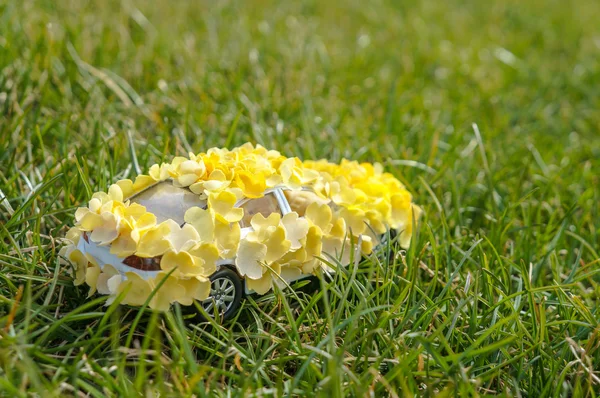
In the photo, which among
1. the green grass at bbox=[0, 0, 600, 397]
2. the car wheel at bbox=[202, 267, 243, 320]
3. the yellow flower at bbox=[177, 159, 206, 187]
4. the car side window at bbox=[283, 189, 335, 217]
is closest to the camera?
the green grass at bbox=[0, 0, 600, 397]

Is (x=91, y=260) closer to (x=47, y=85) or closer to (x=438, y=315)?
(x=438, y=315)

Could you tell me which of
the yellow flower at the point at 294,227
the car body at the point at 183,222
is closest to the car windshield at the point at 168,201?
the car body at the point at 183,222

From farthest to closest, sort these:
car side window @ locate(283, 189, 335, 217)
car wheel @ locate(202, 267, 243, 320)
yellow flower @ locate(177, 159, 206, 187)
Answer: car side window @ locate(283, 189, 335, 217) < yellow flower @ locate(177, 159, 206, 187) < car wheel @ locate(202, 267, 243, 320)

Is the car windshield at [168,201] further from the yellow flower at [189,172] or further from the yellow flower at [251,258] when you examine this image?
the yellow flower at [251,258]

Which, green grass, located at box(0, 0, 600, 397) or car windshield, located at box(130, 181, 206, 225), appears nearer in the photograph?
green grass, located at box(0, 0, 600, 397)

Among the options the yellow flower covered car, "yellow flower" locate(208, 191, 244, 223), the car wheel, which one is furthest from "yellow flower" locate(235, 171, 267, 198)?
the car wheel

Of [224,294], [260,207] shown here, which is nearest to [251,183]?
[260,207]

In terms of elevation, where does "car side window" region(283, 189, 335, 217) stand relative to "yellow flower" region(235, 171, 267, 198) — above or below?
below

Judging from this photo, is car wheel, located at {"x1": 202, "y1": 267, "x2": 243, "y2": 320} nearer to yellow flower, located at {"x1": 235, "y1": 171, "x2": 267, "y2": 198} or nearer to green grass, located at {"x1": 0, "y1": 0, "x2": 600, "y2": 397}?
green grass, located at {"x1": 0, "y1": 0, "x2": 600, "y2": 397}

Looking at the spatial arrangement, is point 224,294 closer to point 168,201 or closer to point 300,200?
point 168,201
